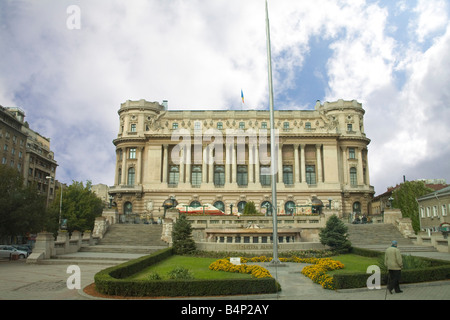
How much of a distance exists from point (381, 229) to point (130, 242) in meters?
28.5

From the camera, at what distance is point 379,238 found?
40656 millimetres

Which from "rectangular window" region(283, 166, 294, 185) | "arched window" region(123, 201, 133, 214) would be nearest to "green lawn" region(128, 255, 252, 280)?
"arched window" region(123, 201, 133, 214)

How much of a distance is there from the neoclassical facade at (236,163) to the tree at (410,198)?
5.56m

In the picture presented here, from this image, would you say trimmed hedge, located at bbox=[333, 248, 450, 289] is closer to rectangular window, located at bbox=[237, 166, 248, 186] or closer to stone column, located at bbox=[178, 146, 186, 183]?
rectangular window, located at bbox=[237, 166, 248, 186]

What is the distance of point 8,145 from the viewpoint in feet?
237

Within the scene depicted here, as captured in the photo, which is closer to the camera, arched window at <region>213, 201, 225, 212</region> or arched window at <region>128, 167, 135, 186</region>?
arched window at <region>213, 201, 225, 212</region>

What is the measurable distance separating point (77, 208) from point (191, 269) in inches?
1903

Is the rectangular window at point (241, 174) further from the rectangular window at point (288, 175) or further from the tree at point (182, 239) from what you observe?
the tree at point (182, 239)

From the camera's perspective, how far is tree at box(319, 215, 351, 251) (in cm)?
3033

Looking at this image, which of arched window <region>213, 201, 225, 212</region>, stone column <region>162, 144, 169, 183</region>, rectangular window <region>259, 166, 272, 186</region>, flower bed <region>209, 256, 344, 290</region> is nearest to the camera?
flower bed <region>209, 256, 344, 290</region>

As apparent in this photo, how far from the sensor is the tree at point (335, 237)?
30328mm

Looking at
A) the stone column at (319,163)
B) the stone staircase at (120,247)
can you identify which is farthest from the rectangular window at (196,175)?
the stone staircase at (120,247)

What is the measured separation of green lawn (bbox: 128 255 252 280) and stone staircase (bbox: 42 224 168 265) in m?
5.11

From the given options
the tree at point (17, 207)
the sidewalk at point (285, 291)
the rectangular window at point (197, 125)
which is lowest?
the sidewalk at point (285, 291)
